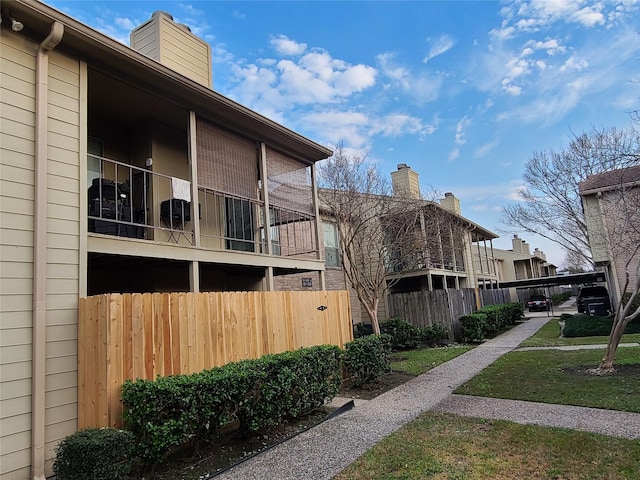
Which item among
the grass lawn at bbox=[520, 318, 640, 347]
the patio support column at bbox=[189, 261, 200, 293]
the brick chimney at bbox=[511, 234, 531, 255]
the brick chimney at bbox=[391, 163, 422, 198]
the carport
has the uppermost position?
the brick chimney at bbox=[391, 163, 422, 198]

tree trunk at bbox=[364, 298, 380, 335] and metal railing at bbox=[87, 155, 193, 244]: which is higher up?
metal railing at bbox=[87, 155, 193, 244]

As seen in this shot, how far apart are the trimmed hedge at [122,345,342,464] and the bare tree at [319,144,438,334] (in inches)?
269

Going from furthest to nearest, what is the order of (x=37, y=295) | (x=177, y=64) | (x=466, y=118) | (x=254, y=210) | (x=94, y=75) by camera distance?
(x=466, y=118) → (x=254, y=210) → (x=177, y=64) → (x=94, y=75) → (x=37, y=295)

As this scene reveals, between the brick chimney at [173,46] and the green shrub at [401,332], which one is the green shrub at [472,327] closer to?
the green shrub at [401,332]

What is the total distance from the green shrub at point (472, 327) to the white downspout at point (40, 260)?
14.3 m

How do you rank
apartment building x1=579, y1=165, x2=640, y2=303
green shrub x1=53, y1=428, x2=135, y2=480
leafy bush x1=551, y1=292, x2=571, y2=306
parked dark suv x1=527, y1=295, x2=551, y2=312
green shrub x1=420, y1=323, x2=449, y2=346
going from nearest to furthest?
green shrub x1=53, y1=428, x2=135, y2=480
apartment building x1=579, y1=165, x2=640, y2=303
green shrub x1=420, y1=323, x2=449, y2=346
parked dark suv x1=527, y1=295, x2=551, y2=312
leafy bush x1=551, y1=292, x2=571, y2=306

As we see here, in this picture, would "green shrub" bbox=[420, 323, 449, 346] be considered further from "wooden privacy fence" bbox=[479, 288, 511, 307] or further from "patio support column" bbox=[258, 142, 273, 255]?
"patio support column" bbox=[258, 142, 273, 255]

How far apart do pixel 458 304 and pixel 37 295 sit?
1553 cm

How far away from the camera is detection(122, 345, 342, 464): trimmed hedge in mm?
4441

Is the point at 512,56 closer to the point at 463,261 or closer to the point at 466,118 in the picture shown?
the point at 466,118

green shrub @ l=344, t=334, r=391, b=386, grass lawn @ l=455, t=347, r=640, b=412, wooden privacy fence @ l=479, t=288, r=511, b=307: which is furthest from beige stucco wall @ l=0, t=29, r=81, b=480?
wooden privacy fence @ l=479, t=288, r=511, b=307

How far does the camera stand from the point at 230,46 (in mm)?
11547

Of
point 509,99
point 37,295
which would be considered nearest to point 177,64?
point 37,295

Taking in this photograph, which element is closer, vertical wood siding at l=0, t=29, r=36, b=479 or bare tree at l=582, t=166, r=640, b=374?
vertical wood siding at l=0, t=29, r=36, b=479
